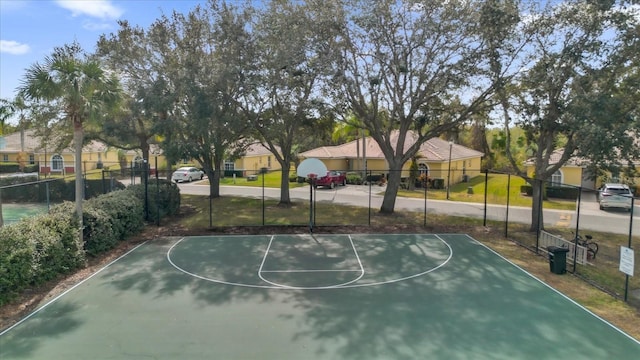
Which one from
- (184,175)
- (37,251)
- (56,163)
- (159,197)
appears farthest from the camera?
(56,163)

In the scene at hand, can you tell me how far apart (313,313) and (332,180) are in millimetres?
24911

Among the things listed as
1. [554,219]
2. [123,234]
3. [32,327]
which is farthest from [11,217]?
[554,219]

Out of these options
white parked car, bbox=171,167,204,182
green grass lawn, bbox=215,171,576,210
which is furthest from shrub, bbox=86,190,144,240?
white parked car, bbox=171,167,204,182

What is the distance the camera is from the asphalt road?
2088 centimetres

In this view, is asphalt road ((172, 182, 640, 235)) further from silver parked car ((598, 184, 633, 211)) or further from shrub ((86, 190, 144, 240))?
shrub ((86, 190, 144, 240))

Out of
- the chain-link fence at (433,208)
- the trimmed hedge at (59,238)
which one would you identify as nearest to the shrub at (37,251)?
the trimmed hedge at (59,238)

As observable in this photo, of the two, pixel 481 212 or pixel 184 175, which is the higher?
pixel 184 175

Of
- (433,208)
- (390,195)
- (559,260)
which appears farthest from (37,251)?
(433,208)

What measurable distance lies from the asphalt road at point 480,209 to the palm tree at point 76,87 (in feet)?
40.8

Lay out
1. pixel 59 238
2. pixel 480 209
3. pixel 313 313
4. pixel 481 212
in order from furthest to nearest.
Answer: pixel 480 209, pixel 481 212, pixel 59 238, pixel 313 313

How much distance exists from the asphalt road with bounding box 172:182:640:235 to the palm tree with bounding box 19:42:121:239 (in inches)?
490

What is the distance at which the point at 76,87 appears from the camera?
1185 centimetres

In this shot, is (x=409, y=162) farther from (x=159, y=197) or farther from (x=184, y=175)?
(x=159, y=197)

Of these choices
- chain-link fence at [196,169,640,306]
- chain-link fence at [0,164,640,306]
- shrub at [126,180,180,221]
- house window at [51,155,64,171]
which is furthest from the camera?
house window at [51,155,64,171]
